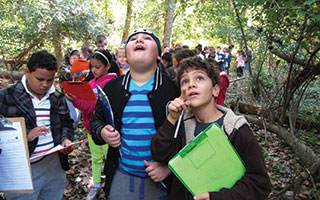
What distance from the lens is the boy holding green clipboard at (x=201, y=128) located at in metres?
1.18

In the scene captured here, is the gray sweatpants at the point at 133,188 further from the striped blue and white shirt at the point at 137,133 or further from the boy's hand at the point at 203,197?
the boy's hand at the point at 203,197

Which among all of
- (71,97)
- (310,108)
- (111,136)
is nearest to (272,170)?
(310,108)

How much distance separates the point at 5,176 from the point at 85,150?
115 inches

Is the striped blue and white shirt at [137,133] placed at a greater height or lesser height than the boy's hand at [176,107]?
lesser

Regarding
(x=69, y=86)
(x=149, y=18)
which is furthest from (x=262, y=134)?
(x=149, y=18)

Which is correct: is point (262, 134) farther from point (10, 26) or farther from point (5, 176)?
point (10, 26)

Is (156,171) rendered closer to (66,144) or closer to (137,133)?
(137,133)

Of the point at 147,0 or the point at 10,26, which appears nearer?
the point at 10,26

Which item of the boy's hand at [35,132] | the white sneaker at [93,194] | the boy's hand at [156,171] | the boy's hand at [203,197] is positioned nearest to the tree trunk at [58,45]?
the white sneaker at [93,194]

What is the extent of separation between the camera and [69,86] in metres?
2.26

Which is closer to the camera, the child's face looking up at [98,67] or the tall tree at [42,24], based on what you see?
the child's face looking up at [98,67]

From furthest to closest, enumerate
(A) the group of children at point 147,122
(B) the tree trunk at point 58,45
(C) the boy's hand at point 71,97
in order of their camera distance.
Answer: (B) the tree trunk at point 58,45 < (C) the boy's hand at point 71,97 < (A) the group of children at point 147,122

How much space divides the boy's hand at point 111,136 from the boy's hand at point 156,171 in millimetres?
252

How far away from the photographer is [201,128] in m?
1.46
